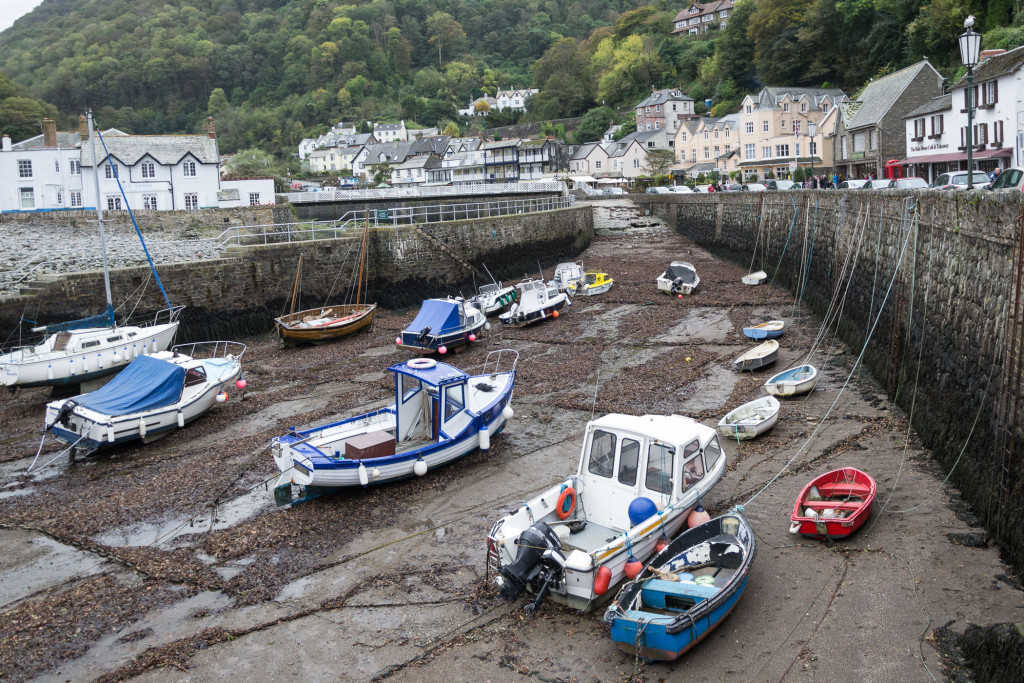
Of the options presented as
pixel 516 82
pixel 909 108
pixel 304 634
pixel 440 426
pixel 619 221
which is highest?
pixel 516 82

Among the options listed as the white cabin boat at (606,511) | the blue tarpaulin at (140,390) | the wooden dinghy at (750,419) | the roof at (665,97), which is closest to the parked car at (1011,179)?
the wooden dinghy at (750,419)

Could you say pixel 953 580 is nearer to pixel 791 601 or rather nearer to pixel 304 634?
pixel 791 601

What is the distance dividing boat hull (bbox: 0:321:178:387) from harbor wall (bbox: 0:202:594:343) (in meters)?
3.67

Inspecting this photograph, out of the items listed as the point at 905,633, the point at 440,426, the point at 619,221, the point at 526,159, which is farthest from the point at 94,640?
the point at 526,159

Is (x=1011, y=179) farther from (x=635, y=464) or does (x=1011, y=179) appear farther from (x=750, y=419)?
(x=635, y=464)

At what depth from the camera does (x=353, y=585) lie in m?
9.85

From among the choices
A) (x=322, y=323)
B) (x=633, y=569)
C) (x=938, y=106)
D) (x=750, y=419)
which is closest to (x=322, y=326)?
(x=322, y=323)

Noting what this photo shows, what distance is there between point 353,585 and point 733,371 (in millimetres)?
11422

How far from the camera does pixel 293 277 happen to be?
93.3ft

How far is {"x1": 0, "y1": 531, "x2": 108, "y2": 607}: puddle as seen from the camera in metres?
10.2

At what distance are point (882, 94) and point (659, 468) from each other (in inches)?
1837

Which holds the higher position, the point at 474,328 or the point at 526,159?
the point at 526,159

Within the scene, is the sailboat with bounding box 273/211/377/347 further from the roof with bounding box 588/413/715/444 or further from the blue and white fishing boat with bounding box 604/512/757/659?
the blue and white fishing boat with bounding box 604/512/757/659

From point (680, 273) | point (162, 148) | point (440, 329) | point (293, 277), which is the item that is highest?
point (162, 148)
